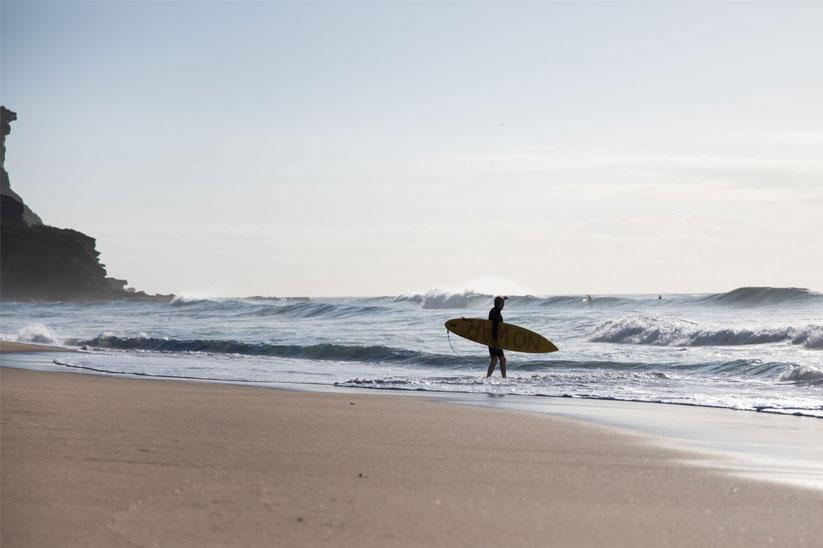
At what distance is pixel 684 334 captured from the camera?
21.0 m

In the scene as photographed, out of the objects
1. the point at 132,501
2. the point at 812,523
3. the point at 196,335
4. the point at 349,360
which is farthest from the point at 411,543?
the point at 196,335

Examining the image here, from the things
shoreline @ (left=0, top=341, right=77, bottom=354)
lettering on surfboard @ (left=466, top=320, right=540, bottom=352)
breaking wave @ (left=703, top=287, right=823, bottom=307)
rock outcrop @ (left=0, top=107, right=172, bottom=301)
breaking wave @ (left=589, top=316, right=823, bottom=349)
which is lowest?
shoreline @ (left=0, top=341, right=77, bottom=354)

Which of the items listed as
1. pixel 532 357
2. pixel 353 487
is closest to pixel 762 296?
pixel 532 357

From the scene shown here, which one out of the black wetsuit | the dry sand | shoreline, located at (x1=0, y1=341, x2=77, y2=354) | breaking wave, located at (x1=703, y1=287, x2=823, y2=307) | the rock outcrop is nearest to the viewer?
the dry sand

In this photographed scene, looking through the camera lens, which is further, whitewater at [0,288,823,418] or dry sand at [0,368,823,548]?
whitewater at [0,288,823,418]

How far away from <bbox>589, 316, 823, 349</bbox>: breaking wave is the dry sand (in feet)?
46.6

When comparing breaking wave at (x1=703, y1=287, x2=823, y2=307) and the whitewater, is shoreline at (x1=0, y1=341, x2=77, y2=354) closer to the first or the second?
the whitewater

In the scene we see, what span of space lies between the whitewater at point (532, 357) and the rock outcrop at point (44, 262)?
163 feet

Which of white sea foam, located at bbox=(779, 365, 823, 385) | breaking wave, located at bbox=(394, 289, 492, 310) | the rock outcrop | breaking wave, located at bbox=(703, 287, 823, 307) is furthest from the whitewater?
the rock outcrop

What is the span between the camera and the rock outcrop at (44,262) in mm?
77438

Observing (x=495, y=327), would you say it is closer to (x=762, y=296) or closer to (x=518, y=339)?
(x=518, y=339)

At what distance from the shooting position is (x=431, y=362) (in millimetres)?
17672

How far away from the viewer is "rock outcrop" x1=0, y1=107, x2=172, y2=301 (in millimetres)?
77438

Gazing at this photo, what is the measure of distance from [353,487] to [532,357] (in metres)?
13.2
